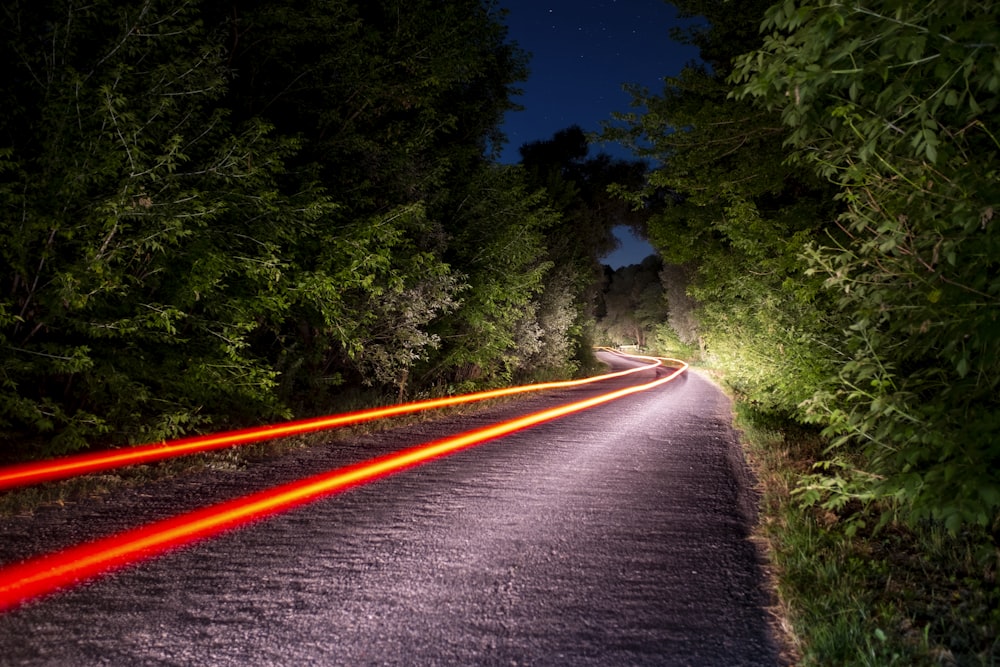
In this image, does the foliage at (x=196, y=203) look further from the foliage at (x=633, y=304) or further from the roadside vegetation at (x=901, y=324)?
the foliage at (x=633, y=304)

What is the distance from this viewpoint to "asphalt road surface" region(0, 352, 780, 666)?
3.19 meters

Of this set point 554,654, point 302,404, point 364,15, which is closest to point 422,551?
point 554,654

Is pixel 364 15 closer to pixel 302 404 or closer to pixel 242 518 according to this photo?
pixel 302 404

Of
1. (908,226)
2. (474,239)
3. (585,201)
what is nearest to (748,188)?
(908,226)

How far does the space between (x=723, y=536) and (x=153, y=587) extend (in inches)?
186

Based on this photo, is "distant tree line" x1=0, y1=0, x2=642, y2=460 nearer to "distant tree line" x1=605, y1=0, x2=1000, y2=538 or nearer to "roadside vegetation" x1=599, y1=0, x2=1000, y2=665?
"distant tree line" x1=605, y1=0, x2=1000, y2=538

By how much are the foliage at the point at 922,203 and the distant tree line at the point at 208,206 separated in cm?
651

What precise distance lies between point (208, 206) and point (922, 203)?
7544mm

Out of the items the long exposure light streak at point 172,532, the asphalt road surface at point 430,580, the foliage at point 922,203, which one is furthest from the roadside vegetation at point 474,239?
the long exposure light streak at point 172,532

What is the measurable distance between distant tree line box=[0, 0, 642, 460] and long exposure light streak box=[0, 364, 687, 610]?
1.94 m

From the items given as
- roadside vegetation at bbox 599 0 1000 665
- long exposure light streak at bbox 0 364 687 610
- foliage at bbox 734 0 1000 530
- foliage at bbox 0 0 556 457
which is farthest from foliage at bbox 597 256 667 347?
foliage at bbox 734 0 1000 530

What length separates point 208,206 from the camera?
717cm

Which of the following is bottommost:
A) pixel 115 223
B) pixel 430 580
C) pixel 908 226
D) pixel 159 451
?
pixel 430 580

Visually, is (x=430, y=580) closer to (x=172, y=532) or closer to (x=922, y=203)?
(x=172, y=532)
